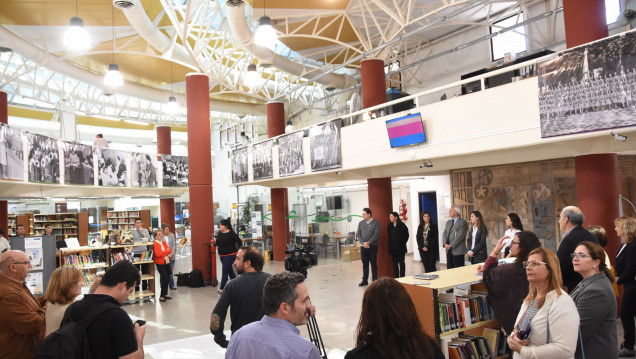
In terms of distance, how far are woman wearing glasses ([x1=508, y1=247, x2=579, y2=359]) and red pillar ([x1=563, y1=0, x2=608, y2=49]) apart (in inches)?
224

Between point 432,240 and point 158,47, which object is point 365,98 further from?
point 158,47

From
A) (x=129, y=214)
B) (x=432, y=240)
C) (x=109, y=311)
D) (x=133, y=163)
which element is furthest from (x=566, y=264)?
(x=129, y=214)

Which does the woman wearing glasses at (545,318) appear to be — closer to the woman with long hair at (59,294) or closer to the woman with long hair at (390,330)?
the woman with long hair at (390,330)

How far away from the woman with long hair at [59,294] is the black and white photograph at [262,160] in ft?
36.1

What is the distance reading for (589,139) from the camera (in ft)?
22.2

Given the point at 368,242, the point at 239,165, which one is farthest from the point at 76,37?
the point at 239,165

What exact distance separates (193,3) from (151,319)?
23.7 ft

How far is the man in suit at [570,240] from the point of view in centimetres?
422

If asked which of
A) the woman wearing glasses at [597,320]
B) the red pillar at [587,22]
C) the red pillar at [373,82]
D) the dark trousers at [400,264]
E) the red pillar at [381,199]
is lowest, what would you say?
the dark trousers at [400,264]

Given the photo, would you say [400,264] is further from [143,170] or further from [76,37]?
[143,170]

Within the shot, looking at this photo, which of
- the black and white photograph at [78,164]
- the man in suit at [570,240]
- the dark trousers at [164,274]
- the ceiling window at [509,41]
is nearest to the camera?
the man in suit at [570,240]

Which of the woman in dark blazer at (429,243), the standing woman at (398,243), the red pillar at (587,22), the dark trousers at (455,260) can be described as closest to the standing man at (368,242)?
the standing woman at (398,243)

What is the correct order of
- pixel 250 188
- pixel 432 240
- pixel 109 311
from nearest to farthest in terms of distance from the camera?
pixel 109 311 < pixel 432 240 < pixel 250 188

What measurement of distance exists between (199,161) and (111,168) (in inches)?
179
